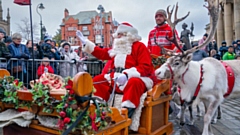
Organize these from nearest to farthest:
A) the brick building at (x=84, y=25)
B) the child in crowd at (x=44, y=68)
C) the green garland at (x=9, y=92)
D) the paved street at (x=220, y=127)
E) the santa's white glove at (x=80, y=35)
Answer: the green garland at (x=9, y=92) → the santa's white glove at (x=80, y=35) → the paved street at (x=220, y=127) → the child in crowd at (x=44, y=68) → the brick building at (x=84, y=25)

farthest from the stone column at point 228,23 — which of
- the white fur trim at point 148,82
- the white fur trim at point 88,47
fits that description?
the white fur trim at point 88,47

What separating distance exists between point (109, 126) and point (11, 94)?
3.86 feet

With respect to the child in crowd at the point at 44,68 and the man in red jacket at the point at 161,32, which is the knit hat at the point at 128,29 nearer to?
the man in red jacket at the point at 161,32

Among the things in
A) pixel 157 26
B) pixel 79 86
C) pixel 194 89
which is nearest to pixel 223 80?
pixel 194 89

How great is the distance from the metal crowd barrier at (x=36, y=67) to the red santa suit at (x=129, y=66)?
5.59 ft

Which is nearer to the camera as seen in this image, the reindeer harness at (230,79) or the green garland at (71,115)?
the green garland at (71,115)

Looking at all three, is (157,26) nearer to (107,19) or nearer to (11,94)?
(11,94)

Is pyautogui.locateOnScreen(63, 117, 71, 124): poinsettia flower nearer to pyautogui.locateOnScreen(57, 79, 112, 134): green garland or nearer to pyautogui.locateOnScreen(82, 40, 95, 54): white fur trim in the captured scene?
pyautogui.locateOnScreen(57, 79, 112, 134): green garland

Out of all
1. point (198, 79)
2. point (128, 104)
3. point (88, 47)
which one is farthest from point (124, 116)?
point (198, 79)

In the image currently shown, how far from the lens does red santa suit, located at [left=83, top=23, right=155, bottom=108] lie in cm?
338

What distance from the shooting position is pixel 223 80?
439cm

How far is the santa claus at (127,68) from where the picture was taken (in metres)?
3.35

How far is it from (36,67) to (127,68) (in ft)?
11.1

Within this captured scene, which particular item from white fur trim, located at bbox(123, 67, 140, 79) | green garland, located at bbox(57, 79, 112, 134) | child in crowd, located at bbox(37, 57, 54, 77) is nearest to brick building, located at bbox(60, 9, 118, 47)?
child in crowd, located at bbox(37, 57, 54, 77)
